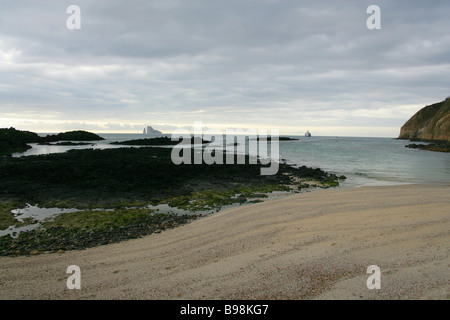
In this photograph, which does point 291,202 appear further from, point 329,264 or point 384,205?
point 329,264

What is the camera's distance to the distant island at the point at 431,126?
3735 inches

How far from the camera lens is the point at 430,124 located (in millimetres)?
112375

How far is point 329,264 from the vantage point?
6.35 m

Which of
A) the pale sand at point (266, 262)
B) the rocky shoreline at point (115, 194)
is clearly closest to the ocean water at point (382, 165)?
the rocky shoreline at point (115, 194)

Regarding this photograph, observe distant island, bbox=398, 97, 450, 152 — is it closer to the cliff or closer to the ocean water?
the cliff

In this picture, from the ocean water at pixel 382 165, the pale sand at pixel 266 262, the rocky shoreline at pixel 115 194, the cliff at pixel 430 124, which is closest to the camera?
the pale sand at pixel 266 262

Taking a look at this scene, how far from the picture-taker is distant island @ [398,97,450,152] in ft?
311

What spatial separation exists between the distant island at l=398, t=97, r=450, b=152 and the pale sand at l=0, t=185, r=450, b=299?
73.0 meters

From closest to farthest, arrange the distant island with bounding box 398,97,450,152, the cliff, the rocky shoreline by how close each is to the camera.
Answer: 1. the rocky shoreline
2. the distant island with bounding box 398,97,450,152
3. the cliff

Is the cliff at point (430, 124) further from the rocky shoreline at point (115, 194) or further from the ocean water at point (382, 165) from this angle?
the rocky shoreline at point (115, 194)

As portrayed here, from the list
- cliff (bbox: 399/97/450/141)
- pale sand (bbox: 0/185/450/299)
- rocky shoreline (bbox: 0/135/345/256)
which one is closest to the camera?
pale sand (bbox: 0/185/450/299)

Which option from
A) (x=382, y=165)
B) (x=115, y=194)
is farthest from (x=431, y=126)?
(x=115, y=194)

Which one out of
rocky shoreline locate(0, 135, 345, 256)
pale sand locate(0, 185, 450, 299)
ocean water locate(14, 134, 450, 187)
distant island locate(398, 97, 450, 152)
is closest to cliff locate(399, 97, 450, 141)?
distant island locate(398, 97, 450, 152)
